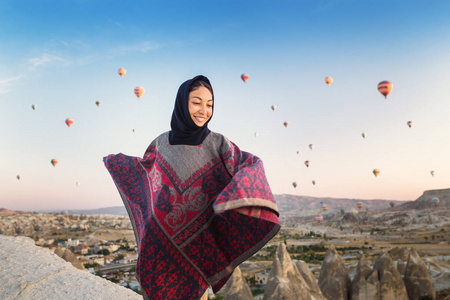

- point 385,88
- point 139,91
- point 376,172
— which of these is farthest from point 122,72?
point 376,172

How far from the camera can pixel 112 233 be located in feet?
269

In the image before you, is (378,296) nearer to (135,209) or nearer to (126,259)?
(135,209)

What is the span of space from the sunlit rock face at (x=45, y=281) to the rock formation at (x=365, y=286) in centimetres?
1366

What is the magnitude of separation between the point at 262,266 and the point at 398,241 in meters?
31.4

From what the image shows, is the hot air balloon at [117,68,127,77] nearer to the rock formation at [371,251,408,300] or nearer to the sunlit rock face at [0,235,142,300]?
the rock formation at [371,251,408,300]

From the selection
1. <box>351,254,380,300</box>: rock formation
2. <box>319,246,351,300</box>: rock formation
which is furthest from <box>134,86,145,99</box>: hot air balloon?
<box>351,254,380,300</box>: rock formation

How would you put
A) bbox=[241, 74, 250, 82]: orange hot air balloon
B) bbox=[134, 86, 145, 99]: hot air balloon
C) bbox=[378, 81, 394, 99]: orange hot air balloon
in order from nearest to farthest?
1. bbox=[134, 86, 145, 99]: hot air balloon
2. bbox=[378, 81, 394, 99]: orange hot air balloon
3. bbox=[241, 74, 250, 82]: orange hot air balloon

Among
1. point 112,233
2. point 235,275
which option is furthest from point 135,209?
point 112,233

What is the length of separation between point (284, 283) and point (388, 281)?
263 inches

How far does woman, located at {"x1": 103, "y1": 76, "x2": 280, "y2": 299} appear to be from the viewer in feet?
9.53

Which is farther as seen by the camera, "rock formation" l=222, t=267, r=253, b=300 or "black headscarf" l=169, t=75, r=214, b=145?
"rock formation" l=222, t=267, r=253, b=300

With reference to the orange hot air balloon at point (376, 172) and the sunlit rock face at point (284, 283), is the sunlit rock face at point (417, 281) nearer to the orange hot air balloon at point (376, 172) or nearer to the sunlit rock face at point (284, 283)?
the sunlit rock face at point (284, 283)

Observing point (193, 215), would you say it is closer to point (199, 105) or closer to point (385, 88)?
point (199, 105)

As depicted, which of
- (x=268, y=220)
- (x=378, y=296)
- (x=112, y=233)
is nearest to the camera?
(x=268, y=220)
